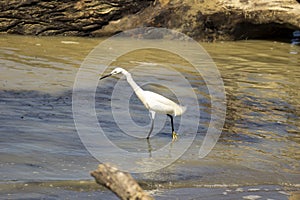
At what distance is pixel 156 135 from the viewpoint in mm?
7176

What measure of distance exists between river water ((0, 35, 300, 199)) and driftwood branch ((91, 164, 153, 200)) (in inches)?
90.5

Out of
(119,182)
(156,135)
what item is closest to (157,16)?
(156,135)

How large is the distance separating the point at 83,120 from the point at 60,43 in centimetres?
408

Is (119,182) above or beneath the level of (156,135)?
above

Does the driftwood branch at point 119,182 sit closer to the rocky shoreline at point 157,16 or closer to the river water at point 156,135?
the river water at point 156,135

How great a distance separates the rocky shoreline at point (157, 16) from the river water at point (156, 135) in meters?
0.56

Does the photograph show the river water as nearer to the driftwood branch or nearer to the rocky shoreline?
the rocky shoreline

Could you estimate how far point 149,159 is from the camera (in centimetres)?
634

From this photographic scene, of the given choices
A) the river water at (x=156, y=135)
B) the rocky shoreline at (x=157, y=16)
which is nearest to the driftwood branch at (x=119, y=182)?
the river water at (x=156, y=135)

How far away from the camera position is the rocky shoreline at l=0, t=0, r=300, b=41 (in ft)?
38.3

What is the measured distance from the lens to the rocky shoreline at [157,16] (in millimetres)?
11672

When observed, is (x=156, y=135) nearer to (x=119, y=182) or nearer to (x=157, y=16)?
(x=119, y=182)

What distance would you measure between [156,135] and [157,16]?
5.10 m

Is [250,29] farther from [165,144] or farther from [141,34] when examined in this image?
[165,144]
